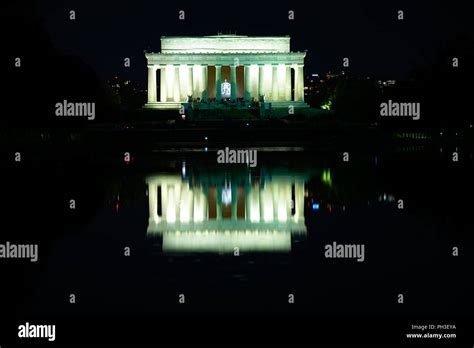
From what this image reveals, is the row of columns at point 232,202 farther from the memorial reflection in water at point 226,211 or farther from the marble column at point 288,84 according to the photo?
the marble column at point 288,84

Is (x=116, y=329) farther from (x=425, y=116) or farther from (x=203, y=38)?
(x=203, y=38)

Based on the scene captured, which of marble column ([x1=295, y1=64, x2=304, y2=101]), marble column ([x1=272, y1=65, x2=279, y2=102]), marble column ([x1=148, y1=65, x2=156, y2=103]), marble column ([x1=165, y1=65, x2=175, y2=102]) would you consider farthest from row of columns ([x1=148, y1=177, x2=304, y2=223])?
marble column ([x1=295, y1=64, x2=304, y2=101])

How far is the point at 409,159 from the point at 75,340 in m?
35.2

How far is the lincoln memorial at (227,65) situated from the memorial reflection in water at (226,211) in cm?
7805

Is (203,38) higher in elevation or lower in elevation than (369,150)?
higher

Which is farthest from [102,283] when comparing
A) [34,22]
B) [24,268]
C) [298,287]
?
[34,22]

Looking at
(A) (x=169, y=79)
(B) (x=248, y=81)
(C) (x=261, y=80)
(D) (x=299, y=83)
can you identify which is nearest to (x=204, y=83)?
(A) (x=169, y=79)

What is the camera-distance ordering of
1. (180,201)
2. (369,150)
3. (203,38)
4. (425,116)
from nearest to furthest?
(180,201) → (369,150) → (425,116) → (203,38)

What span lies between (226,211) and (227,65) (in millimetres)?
91481

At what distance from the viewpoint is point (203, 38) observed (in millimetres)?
114000

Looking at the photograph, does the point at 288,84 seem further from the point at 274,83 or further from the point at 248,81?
the point at 248,81

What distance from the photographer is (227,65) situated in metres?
114

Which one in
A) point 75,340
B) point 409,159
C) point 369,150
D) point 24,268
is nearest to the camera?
point 75,340

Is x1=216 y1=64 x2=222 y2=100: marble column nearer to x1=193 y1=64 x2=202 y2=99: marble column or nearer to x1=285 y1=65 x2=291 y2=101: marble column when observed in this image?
x1=193 y1=64 x2=202 y2=99: marble column
